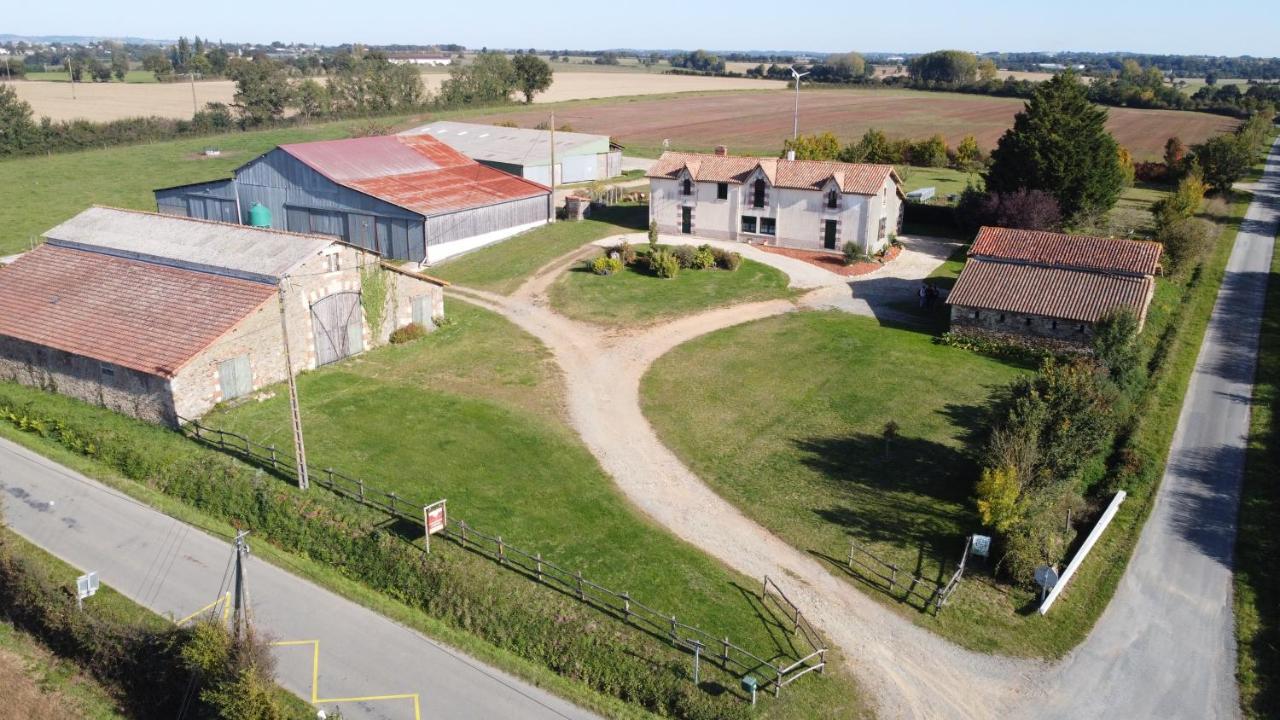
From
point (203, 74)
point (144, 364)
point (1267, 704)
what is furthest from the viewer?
point (203, 74)

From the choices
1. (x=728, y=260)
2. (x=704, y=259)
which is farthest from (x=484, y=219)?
(x=728, y=260)

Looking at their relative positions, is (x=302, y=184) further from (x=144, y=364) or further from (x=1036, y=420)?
(x=1036, y=420)

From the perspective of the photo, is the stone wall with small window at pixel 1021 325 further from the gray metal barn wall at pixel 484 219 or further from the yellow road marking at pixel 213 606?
the yellow road marking at pixel 213 606

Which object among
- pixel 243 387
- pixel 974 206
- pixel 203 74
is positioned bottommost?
pixel 243 387

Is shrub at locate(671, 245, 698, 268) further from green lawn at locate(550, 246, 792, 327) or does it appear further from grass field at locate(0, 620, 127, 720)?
grass field at locate(0, 620, 127, 720)

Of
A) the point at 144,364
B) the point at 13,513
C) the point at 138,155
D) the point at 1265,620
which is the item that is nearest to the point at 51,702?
the point at 13,513

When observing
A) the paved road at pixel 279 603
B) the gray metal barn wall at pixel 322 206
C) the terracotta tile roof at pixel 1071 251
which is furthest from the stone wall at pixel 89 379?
the terracotta tile roof at pixel 1071 251

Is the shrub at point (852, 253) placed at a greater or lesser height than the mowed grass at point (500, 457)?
greater
